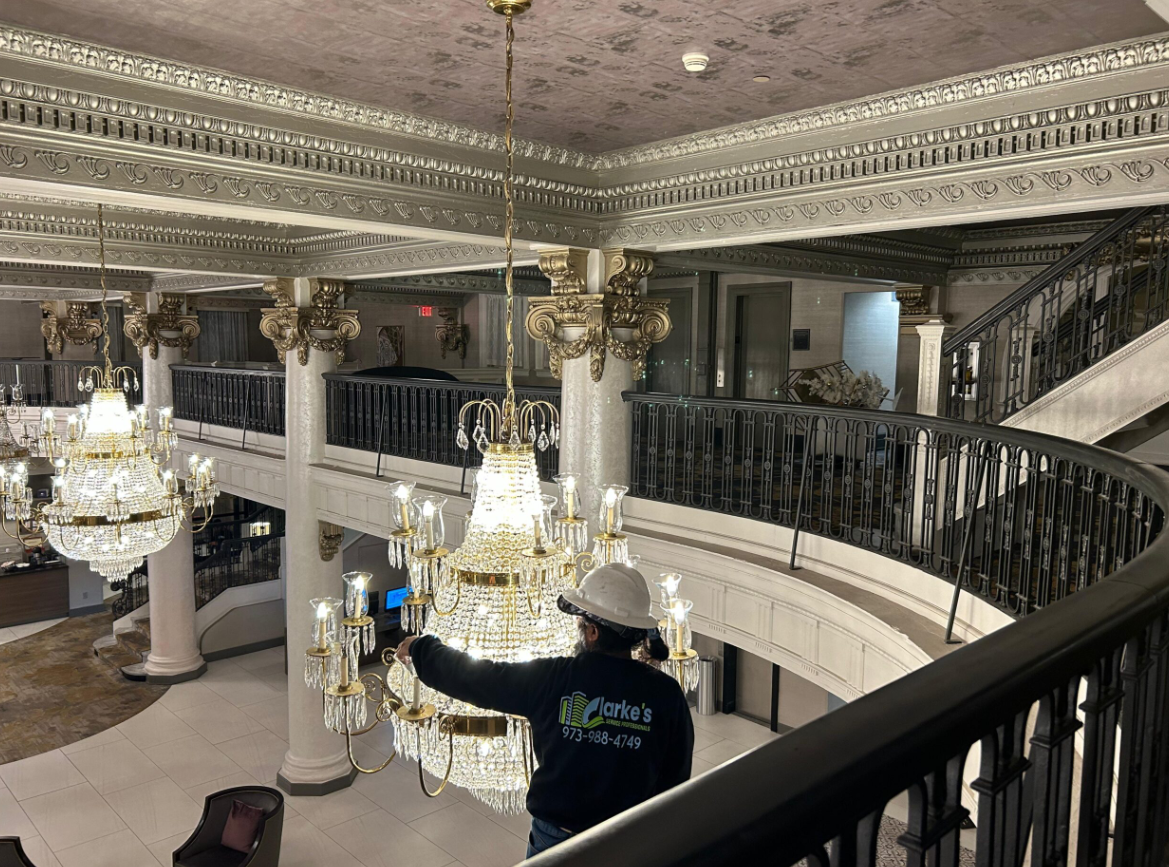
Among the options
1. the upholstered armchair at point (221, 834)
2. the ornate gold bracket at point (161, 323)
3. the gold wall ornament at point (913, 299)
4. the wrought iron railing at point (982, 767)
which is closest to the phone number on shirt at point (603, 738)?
the wrought iron railing at point (982, 767)

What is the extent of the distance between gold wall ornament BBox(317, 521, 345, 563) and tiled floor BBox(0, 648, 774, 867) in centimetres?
293

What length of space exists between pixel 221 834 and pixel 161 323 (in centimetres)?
726

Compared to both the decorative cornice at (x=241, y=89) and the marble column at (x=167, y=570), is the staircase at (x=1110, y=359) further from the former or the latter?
the marble column at (x=167, y=570)

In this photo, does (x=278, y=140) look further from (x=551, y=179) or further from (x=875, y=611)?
(x=875, y=611)

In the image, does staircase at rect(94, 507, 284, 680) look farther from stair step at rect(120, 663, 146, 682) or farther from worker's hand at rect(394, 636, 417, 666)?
worker's hand at rect(394, 636, 417, 666)

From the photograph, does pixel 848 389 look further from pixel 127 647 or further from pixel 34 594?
pixel 34 594

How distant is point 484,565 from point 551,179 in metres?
3.41

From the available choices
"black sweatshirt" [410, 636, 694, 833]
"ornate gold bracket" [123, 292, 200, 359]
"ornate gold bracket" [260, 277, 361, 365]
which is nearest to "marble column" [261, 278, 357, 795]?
"ornate gold bracket" [260, 277, 361, 365]

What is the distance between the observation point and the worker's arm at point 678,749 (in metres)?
2.30

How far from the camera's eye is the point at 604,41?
3650mm

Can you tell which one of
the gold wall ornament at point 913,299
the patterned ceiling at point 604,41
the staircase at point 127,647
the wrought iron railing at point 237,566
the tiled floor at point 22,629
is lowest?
the tiled floor at point 22,629

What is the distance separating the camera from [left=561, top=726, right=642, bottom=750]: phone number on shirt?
2.26 m

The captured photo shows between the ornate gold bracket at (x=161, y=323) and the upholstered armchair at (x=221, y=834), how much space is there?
679 cm

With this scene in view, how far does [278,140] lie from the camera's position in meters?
4.47
